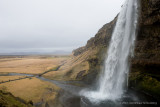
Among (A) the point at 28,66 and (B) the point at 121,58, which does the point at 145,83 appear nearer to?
(B) the point at 121,58

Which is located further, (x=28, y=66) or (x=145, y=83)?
(x=28, y=66)

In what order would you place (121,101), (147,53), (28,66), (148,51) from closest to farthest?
(121,101), (148,51), (147,53), (28,66)

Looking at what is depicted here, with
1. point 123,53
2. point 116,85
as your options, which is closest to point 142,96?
point 116,85

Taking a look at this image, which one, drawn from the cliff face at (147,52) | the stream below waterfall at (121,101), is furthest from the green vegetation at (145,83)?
the stream below waterfall at (121,101)

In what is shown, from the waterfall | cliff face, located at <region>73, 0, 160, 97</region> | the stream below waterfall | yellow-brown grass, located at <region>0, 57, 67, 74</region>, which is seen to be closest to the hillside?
cliff face, located at <region>73, 0, 160, 97</region>

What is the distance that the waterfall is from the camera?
24.4 meters

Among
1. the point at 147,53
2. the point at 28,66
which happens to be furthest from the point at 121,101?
the point at 28,66

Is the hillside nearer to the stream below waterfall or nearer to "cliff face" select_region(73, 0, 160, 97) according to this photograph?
"cliff face" select_region(73, 0, 160, 97)

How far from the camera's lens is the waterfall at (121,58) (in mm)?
24353

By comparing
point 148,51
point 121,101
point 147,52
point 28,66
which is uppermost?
point 148,51

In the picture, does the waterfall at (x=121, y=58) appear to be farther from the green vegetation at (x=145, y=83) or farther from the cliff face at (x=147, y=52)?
the green vegetation at (x=145, y=83)

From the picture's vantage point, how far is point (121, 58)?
2705 cm

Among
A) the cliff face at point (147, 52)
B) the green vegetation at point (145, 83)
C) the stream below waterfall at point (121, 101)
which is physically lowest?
the stream below waterfall at point (121, 101)

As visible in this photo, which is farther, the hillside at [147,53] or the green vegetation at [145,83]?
the green vegetation at [145,83]
